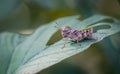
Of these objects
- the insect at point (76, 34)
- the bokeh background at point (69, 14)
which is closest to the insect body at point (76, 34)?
the insect at point (76, 34)

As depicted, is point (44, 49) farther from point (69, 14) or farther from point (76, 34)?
point (69, 14)

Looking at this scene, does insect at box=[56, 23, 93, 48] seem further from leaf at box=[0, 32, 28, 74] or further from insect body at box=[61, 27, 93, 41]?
leaf at box=[0, 32, 28, 74]

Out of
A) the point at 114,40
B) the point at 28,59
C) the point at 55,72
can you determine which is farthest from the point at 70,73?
the point at 28,59

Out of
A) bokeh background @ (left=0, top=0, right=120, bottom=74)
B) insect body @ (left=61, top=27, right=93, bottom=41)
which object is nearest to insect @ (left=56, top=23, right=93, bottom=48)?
insect body @ (left=61, top=27, right=93, bottom=41)

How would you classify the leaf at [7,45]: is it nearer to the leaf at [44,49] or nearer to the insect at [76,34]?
the leaf at [44,49]

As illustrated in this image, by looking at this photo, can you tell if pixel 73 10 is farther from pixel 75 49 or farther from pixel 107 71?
pixel 75 49
